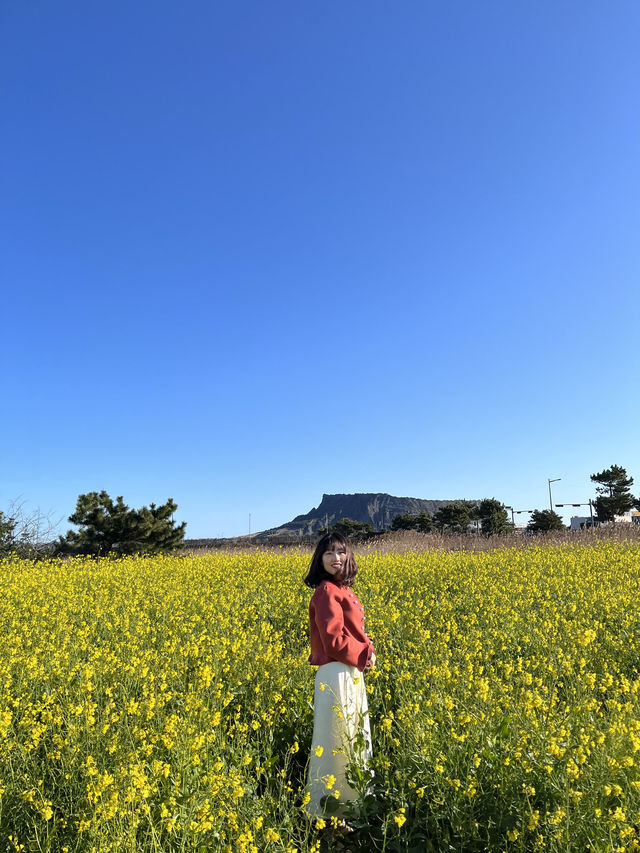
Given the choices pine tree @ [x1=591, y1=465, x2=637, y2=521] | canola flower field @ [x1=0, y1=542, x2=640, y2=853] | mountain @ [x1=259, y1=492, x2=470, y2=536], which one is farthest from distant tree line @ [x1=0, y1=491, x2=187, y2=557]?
mountain @ [x1=259, y1=492, x2=470, y2=536]

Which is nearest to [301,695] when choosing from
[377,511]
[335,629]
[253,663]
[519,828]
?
[253,663]

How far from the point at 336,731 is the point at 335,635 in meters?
0.58

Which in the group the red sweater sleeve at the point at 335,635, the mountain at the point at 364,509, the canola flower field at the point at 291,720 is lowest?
the canola flower field at the point at 291,720

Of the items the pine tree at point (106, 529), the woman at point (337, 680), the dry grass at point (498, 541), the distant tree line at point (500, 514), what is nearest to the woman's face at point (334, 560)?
the woman at point (337, 680)

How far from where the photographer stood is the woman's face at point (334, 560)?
354 centimetres

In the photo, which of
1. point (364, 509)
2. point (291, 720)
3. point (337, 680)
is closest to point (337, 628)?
point (337, 680)

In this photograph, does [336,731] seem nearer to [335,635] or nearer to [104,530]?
[335,635]

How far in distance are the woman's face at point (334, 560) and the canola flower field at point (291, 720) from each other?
3.10ft

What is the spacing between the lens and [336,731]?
3.34 m

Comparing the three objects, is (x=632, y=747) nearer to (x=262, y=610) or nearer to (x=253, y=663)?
(x=253, y=663)

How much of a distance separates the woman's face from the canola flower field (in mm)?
944

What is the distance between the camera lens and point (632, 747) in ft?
9.07

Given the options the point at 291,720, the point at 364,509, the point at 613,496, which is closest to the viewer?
the point at 291,720

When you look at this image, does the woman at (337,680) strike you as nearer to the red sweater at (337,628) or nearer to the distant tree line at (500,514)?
the red sweater at (337,628)
